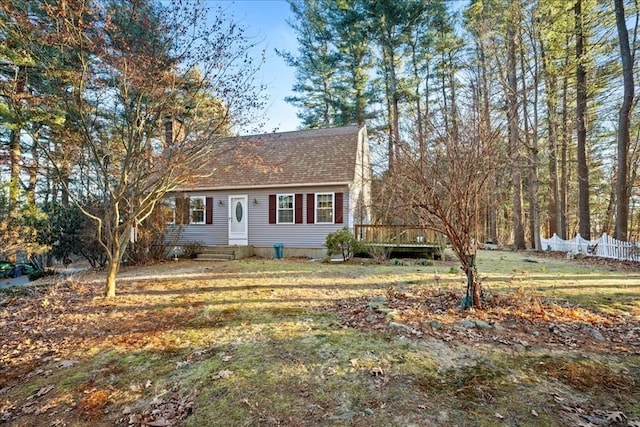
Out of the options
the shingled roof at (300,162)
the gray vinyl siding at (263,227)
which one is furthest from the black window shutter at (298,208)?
the shingled roof at (300,162)

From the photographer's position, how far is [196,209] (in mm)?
14461

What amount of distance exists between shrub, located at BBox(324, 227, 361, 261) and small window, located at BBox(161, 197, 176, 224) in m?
6.25

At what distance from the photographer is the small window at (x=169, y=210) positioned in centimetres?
1232

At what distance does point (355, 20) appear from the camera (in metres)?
18.4

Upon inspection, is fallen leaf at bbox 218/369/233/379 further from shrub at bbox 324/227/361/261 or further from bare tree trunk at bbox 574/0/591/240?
bare tree trunk at bbox 574/0/591/240

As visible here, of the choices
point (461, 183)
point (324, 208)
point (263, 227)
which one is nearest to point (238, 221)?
point (263, 227)

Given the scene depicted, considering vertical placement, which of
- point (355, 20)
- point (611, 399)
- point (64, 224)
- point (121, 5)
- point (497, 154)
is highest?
point (355, 20)

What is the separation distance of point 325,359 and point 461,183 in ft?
9.67

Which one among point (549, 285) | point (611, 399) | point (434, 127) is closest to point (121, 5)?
point (434, 127)

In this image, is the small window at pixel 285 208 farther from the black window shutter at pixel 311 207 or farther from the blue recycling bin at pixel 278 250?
the blue recycling bin at pixel 278 250

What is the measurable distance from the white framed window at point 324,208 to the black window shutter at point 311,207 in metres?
0.16

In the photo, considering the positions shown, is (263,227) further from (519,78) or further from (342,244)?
(519,78)

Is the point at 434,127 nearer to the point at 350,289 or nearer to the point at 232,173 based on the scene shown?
the point at 350,289

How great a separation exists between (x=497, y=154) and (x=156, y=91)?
5963 mm
